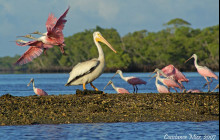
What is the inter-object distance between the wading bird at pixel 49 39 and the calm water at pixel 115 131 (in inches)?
141

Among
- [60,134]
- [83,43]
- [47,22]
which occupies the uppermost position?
[83,43]

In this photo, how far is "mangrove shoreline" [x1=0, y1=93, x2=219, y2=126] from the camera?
12547 millimetres

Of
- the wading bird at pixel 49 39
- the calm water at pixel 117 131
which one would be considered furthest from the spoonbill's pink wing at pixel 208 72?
the calm water at pixel 117 131

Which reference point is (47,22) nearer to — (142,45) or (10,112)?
(10,112)

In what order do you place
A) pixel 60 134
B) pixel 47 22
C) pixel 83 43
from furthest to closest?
pixel 83 43
pixel 47 22
pixel 60 134

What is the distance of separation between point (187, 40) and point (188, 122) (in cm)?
7761

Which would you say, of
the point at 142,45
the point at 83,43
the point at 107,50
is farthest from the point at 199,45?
the point at 83,43

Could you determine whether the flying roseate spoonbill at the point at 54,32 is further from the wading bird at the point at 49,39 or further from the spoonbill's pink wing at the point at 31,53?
the spoonbill's pink wing at the point at 31,53

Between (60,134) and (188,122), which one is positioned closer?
(60,134)

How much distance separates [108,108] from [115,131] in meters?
2.42

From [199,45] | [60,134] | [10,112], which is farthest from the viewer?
[199,45]

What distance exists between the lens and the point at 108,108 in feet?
44.7

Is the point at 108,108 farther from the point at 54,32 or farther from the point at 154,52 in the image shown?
the point at 154,52

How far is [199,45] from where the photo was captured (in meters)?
87.8
